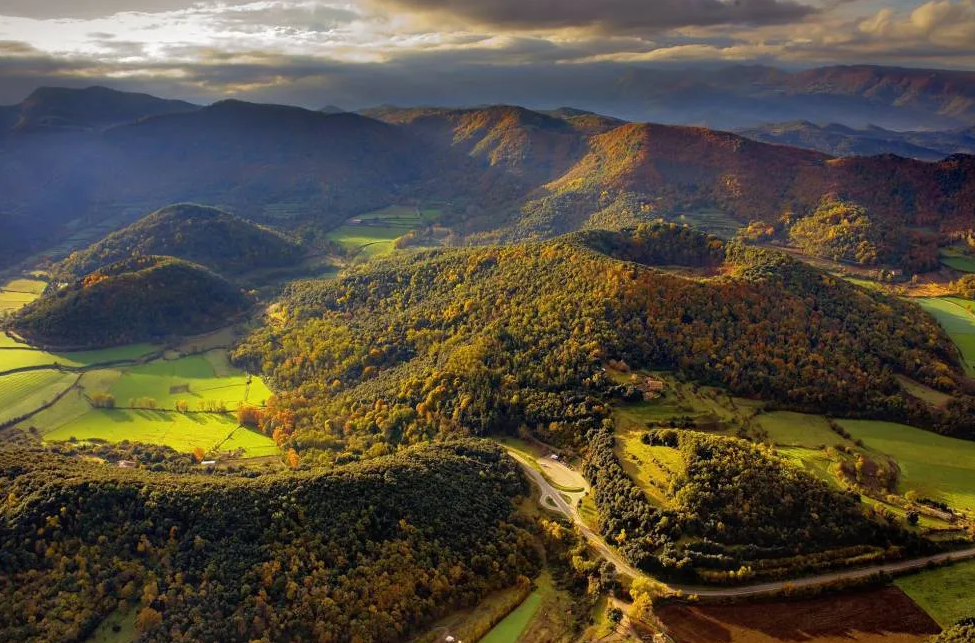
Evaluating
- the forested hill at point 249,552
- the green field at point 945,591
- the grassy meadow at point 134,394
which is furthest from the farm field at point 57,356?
the green field at point 945,591

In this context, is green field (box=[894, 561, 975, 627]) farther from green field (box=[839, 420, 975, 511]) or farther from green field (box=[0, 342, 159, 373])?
green field (box=[0, 342, 159, 373])

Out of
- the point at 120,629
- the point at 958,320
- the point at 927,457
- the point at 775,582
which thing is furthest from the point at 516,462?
the point at 958,320

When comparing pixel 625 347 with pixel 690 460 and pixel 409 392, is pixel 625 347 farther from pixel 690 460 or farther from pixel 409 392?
pixel 409 392

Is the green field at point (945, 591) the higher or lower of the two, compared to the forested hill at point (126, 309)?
higher

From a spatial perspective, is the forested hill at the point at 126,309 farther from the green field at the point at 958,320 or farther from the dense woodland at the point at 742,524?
the green field at the point at 958,320

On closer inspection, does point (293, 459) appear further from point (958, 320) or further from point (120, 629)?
point (958, 320)

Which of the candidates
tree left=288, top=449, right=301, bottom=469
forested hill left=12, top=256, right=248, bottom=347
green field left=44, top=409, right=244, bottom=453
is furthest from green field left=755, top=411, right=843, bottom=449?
forested hill left=12, top=256, right=248, bottom=347

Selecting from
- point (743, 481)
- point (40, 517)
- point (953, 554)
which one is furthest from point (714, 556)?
point (40, 517)

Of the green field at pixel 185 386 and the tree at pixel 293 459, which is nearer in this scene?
the tree at pixel 293 459
